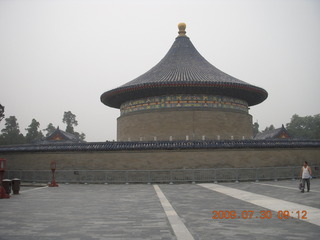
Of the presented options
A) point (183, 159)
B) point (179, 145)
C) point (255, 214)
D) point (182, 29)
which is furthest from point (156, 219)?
point (182, 29)

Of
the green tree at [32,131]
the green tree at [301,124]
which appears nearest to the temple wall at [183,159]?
the green tree at [32,131]

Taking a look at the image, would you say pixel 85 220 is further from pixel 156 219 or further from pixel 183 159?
pixel 183 159

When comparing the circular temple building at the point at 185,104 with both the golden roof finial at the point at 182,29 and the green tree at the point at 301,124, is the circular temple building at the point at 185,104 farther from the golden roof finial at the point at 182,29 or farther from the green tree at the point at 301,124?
the green tree at the point at 301,124

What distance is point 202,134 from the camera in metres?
26.1

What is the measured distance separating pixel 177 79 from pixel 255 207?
57.9 feet

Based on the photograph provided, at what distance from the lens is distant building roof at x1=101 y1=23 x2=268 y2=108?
25.5 m

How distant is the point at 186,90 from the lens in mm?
26609

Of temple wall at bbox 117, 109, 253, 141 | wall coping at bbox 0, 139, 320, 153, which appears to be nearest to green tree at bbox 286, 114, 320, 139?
temple wall at bbox 117, 109, 253, 141

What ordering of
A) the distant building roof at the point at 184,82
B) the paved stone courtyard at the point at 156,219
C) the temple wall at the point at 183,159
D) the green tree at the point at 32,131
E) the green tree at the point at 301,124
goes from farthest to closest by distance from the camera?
the green tree at the point at 301,124 → the green tree at the point at 32,131 → the distant building roof at the point at 184,82 → the temple wall at the point at 183,159 → the paved stone courtyard at the point at 156,219

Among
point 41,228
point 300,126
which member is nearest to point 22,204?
point 41,228

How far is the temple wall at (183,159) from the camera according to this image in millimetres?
19375

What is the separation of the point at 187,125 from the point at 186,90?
298 centimetres

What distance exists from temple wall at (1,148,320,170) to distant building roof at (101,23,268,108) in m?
7.41

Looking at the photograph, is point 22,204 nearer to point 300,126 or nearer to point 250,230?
point 250,230
